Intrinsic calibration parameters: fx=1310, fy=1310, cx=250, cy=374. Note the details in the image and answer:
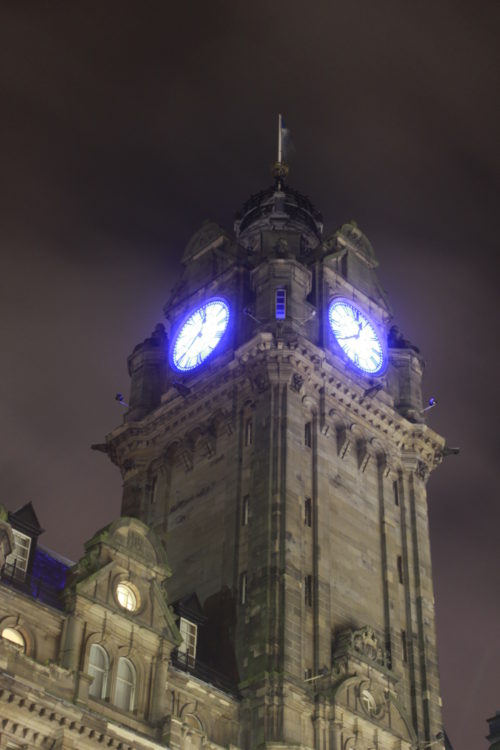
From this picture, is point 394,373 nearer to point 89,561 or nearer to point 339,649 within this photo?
point 339,649

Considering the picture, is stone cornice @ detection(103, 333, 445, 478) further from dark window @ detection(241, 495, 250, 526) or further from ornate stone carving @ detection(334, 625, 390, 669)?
ornate stone carving @ detection(334, 625, 390, 669)

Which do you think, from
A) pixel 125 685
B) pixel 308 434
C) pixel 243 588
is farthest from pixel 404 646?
pixel 125 685

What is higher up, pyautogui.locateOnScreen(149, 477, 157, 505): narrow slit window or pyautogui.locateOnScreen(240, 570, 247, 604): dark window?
pyautogui.locateOnScreen(149, 477, 157, 505): narrow slit window

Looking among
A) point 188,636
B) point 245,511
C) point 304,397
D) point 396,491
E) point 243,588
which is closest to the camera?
point 188,636

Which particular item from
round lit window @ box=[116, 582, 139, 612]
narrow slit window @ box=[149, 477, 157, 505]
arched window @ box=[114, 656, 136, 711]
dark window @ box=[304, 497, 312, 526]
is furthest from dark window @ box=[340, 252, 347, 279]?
arched window @ box=[114, 656, 136, 711]

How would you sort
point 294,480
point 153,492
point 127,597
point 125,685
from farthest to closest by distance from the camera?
1. point 153,492
2. point 294,480
3. point 127,597
4. point 125,685

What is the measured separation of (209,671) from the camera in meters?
67.4

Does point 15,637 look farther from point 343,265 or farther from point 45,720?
point 343,265

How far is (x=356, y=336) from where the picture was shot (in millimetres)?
87188

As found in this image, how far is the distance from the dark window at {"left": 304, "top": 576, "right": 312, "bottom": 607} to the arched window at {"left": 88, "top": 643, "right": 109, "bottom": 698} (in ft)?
48.3

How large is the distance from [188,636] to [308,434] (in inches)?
605

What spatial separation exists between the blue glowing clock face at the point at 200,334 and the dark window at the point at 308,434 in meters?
9.55

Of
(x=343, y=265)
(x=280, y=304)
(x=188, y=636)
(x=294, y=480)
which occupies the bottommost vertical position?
(x=188, y=636)

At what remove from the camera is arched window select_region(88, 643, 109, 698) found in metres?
59.7
